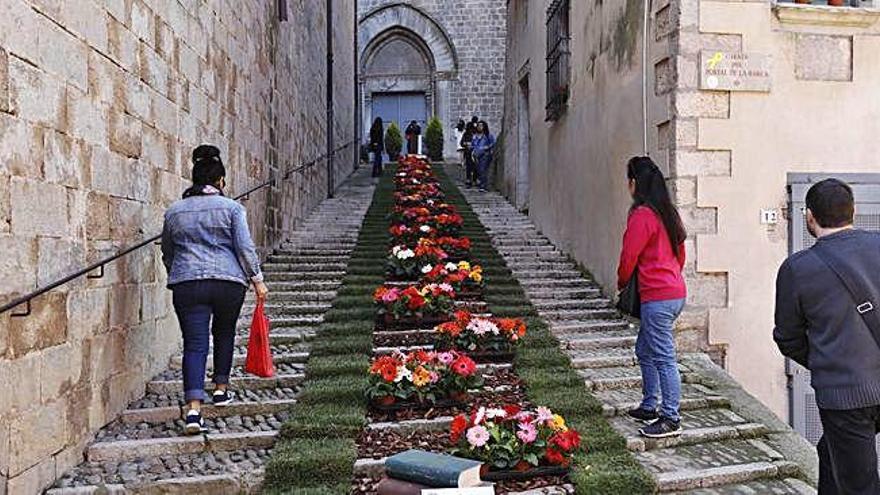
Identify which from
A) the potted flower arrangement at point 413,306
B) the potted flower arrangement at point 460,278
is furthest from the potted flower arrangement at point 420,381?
the potted flower arrangement at point 460,278

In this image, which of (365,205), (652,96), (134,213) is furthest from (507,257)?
(134,213)

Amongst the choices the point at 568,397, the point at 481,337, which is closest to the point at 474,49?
the point at 481,337

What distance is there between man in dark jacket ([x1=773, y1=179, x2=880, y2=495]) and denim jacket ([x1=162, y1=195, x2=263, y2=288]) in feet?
10.3

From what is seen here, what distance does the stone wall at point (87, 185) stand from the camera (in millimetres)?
3918

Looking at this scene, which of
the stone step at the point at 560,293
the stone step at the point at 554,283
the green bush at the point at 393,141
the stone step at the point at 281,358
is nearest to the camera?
the stone step at the point at 281,358

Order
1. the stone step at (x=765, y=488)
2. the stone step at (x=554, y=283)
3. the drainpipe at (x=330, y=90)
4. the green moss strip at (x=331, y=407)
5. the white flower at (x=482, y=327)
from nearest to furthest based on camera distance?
the green moss strip at (x=331, y=407), the stone step at (x=765, y=488), the white flower at (x=482, y=327), the stone step at (x=554, y=283), the drainpipe at (x=330, y=90)

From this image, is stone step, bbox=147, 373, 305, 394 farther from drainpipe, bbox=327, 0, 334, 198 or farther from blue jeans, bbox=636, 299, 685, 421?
drainpipe, bbox=327, 0, 334, 198

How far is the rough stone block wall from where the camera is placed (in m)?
27.1

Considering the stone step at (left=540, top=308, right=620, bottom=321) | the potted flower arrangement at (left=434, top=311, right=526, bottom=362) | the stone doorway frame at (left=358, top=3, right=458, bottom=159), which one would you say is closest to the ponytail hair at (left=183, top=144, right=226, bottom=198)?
the potted flower arrangement at (left=434, top=311, right=526, bottom=362)

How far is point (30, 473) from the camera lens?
3990 millimetres

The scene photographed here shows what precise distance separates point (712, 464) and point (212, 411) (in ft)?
10.4

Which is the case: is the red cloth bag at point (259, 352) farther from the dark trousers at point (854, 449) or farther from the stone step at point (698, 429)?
the dark trousers at point (854, 449)

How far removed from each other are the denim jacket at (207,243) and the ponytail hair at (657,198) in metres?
2.45

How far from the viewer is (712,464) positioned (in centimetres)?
487
